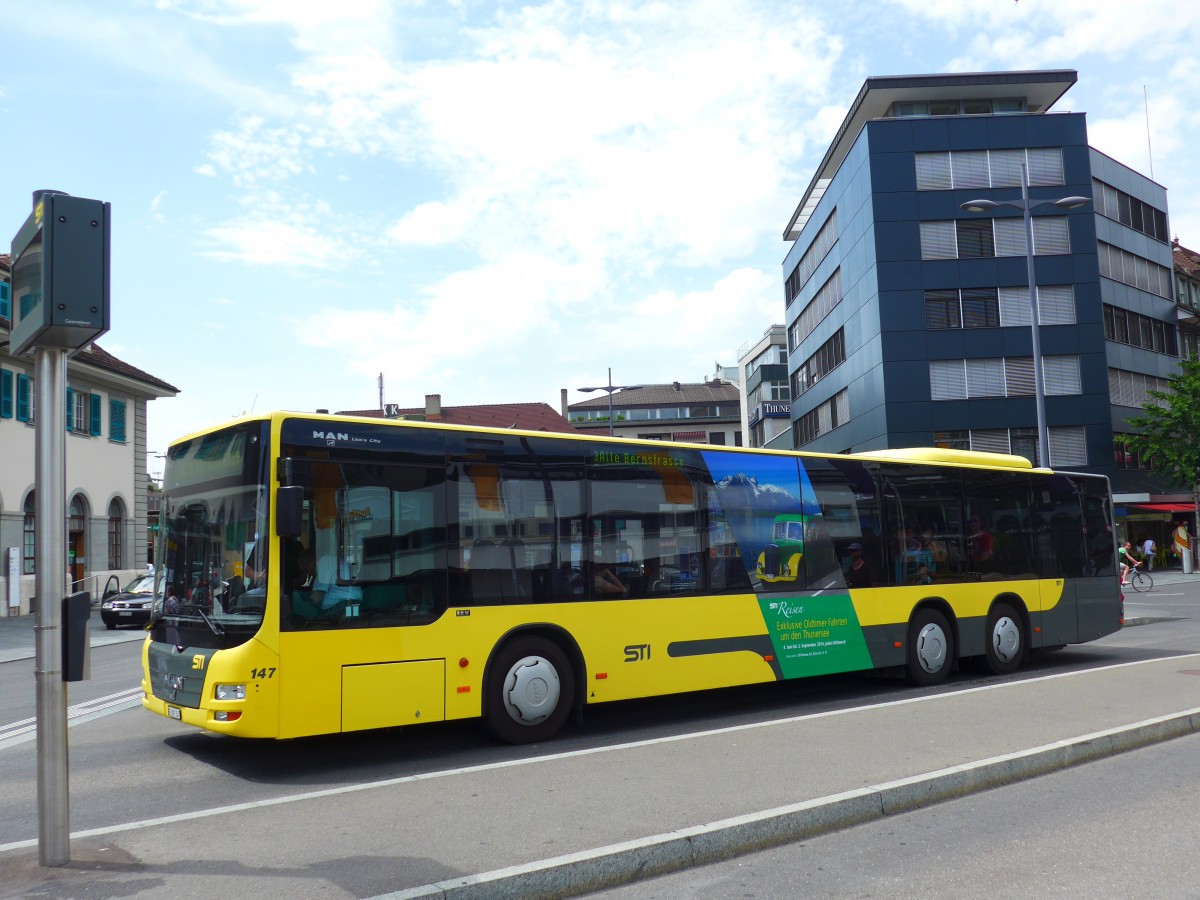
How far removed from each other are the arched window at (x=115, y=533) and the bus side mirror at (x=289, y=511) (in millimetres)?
33876

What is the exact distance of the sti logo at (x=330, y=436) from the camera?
26.5 feet

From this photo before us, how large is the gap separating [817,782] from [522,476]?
3.64 m

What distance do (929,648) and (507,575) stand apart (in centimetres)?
597

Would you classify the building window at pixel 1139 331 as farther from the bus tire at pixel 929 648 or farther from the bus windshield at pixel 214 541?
the bus windshield at pixel 214 541

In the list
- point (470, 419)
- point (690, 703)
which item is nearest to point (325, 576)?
point (690, 703)

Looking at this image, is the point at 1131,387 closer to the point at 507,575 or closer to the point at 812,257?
the point at 812,257

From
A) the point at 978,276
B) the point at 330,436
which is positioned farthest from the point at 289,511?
the point at 978,276

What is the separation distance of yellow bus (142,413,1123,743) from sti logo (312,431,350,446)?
0.08 feet

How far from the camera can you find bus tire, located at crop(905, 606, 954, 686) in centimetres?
1232

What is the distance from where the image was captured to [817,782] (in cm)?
683

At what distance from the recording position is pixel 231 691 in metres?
7.60

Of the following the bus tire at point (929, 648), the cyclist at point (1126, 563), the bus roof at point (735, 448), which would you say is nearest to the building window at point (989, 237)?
the cyclist at point (1126, 563)

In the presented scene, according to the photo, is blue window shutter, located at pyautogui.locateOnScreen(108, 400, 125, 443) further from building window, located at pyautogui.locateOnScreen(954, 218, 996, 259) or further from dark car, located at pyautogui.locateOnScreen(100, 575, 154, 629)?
building window, located at pyautogui.locateOnScreen(954, 218, 996, 259)

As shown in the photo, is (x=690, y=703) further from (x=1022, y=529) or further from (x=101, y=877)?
(x=101, y=877)
